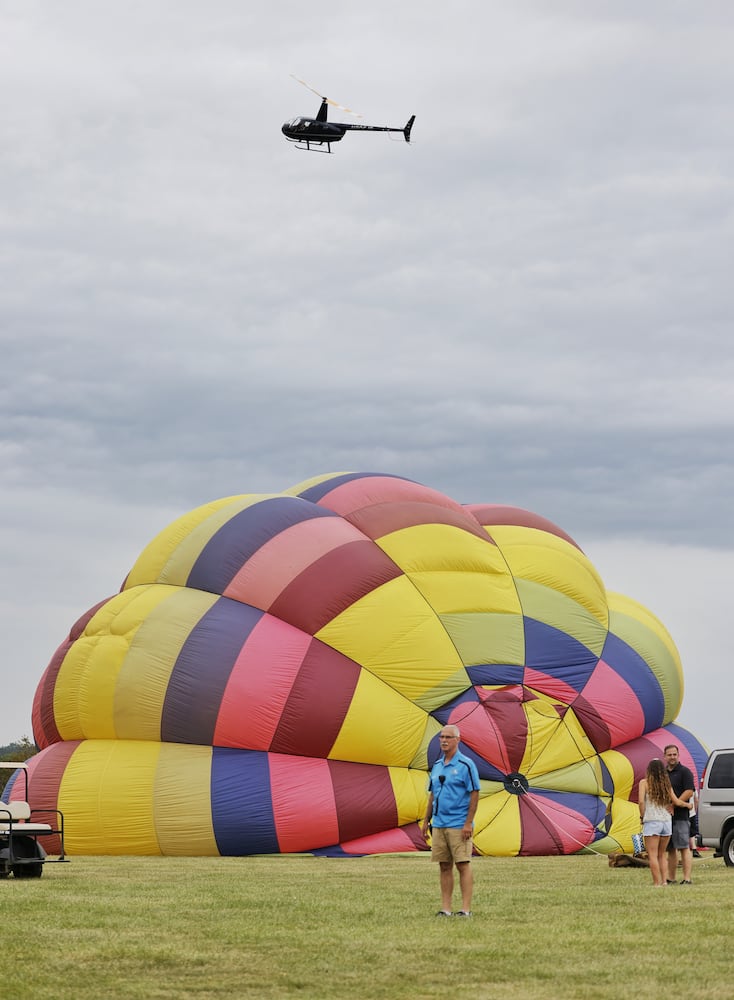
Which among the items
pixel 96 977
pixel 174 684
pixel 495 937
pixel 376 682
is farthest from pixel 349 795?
pixel 96 977

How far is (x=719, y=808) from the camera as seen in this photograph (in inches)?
782

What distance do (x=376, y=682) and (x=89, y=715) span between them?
5.09 meters

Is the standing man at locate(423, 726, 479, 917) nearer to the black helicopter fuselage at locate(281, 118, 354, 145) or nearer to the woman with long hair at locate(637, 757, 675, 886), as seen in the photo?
the woman with long hair at locate(637, 757, 675, 886)

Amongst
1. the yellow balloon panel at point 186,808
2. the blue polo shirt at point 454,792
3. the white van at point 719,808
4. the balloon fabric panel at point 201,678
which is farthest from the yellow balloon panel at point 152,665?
the blue polo shirt at point 454,792

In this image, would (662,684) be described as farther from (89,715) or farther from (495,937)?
(495,937)

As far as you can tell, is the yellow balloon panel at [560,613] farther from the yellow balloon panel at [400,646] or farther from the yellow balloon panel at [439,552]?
the yellow balloon panel at [400,646]

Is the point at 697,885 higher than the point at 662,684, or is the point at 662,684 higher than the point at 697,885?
the point at 662,684

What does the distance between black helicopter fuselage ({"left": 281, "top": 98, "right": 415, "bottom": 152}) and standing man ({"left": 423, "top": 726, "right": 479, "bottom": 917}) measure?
2889 centimetres

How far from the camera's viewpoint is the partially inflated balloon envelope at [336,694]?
23672 millimetres

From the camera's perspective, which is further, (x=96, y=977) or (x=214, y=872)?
(x=214, y=872)

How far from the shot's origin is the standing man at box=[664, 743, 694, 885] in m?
17.0

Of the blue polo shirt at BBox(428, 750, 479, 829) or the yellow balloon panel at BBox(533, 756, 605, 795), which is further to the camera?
the yellow balloon panel at BBox(533, 756, 605, 795)

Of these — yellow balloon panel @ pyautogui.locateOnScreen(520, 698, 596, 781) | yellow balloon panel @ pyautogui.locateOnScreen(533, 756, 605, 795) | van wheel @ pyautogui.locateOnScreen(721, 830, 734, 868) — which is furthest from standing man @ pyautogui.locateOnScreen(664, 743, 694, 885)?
yellow balloon panel @ pyautogui.locateOnScreen(533, 756, 605, 795)

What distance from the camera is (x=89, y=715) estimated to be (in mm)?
25250
